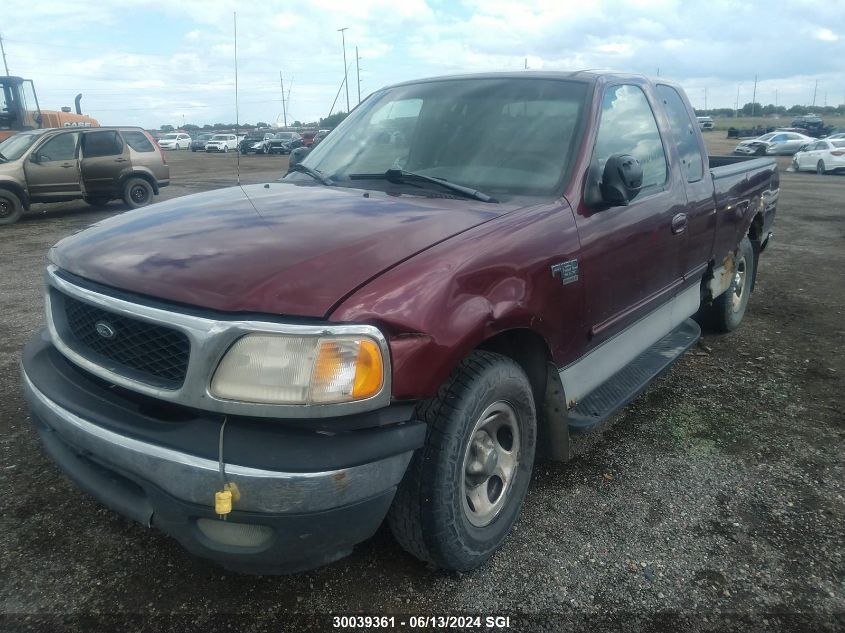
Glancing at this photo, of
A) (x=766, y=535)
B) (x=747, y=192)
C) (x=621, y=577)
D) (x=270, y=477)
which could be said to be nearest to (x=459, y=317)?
(x=270, y=477)

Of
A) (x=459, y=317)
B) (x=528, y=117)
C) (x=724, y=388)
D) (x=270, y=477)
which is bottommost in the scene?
(x=724, y=388)

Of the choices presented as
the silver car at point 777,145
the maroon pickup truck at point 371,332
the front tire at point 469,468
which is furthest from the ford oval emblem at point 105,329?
the silver car at point 777,145

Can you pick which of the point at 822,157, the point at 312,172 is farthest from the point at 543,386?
the point at 822,157

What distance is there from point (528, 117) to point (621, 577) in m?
2.09

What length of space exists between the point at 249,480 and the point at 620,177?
2009 millimetres

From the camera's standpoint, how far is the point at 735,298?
537 centimetres

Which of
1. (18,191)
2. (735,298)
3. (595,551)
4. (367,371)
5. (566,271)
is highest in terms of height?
(566,271)

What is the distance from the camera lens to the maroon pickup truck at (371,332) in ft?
6.22

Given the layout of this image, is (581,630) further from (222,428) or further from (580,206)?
(580,206)

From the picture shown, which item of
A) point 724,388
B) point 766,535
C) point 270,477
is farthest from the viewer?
point 724,388

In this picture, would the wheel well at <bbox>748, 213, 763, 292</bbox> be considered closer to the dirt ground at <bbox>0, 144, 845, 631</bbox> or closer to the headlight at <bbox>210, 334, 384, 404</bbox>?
the dirt ground at <bbox>0, 144, 845, 631</bbox>

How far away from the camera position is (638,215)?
128 inches

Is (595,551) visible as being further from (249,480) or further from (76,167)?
(76,167)

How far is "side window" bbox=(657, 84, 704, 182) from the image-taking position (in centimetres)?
402
